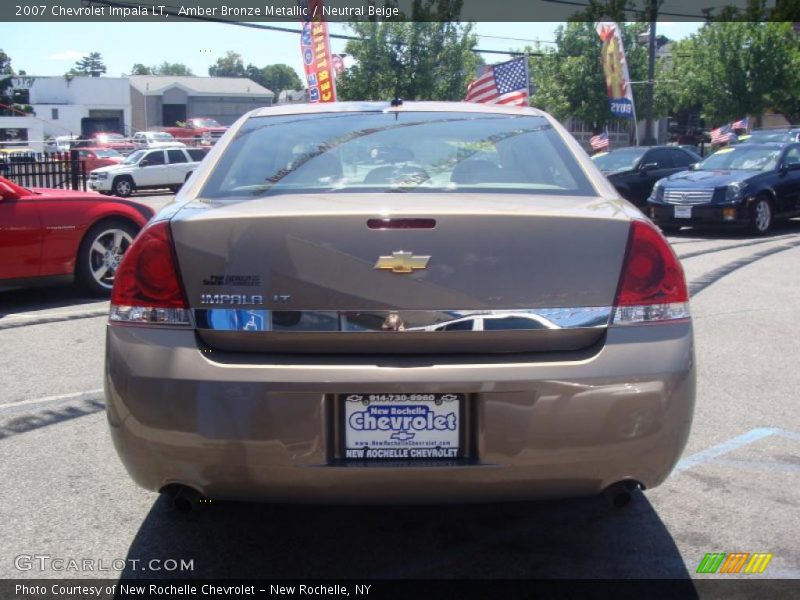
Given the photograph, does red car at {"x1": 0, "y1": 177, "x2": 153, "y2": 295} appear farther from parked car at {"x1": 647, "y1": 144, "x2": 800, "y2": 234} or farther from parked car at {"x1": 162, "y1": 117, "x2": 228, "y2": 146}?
parked car at {"x1": 162, "y1": 117, "x2": 228, "y2": 146}

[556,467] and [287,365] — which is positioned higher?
[287,365]

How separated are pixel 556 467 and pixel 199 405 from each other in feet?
3.59

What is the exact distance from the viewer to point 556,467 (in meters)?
2.89

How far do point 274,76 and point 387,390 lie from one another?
16369 cm

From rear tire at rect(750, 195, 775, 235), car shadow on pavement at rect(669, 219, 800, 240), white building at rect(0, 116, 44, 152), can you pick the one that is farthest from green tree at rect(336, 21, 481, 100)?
rear tire at rect(750, 195, 775, 235)

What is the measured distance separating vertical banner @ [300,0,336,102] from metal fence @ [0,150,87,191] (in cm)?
610

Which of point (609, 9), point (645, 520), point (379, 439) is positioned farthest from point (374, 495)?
point (609, 9)

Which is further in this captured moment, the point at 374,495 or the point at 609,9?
the point at 609,9

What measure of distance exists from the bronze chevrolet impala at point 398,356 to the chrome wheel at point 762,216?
12822mm

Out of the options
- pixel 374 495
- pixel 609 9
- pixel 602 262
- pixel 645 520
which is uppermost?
pixel 609 9

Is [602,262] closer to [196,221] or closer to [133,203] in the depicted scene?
[196,221]

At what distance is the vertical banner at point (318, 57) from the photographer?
23.3 metres

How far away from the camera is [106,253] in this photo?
878cm

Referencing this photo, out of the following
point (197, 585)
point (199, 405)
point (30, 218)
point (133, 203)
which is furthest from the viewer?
point (133, 203)
